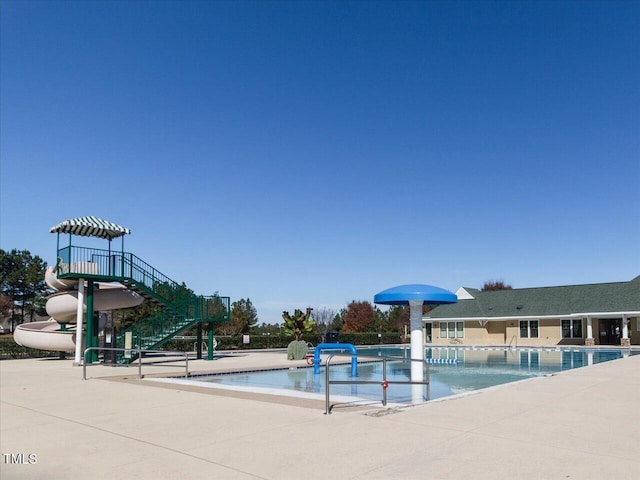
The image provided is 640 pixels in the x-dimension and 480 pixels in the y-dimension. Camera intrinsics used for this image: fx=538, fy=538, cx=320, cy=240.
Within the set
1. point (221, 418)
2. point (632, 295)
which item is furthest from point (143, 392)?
point (632, 295)

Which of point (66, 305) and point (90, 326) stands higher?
point (66, 305)

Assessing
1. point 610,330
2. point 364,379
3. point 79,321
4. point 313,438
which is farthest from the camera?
point 610,330

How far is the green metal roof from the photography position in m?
38.1

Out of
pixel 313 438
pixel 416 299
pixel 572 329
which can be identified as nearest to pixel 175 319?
pixel 416 299

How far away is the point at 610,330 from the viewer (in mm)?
39594

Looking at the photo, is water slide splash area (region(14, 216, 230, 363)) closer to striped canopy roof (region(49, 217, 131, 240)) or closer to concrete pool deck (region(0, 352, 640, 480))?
striped canopy roof (region(49, 217, 131, 240))

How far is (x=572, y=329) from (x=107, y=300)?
32323 millimetres

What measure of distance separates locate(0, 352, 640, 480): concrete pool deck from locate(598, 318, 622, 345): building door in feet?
104

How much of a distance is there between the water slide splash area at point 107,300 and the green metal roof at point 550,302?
25.8 meters

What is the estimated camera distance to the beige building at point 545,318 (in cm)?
3791

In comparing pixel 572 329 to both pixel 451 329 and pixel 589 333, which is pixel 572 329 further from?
pixel 451 329

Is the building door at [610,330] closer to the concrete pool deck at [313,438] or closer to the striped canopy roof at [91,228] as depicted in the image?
the concrete pool deck at [313,438]

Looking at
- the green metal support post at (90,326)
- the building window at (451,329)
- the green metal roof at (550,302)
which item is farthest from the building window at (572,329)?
the green metal support post at (90,326)

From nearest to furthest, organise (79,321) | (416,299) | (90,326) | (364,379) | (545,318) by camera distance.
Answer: (416,299), (364,379), (90,326), (79,321), (545,318)
